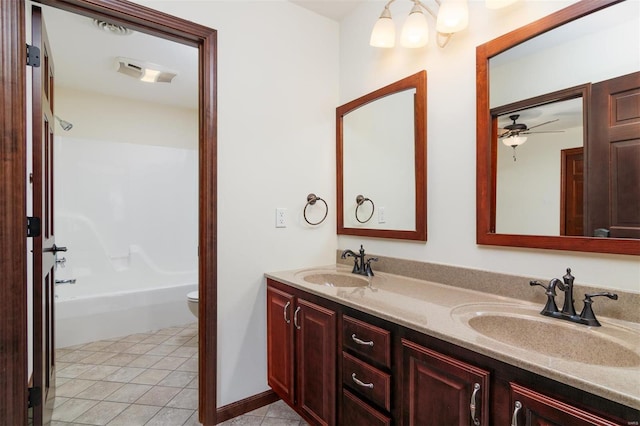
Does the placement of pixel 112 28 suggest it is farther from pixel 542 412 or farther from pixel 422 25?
pixel 542 412

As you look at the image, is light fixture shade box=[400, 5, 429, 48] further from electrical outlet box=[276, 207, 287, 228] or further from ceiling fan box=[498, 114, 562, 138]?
electrical outlet box=[276, 207, 287, 228]

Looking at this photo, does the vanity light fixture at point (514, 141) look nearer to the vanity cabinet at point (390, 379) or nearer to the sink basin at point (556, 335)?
the sink basin at point (556, 335)

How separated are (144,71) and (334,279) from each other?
2.48m

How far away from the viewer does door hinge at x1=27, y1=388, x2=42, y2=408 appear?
56.4 inches

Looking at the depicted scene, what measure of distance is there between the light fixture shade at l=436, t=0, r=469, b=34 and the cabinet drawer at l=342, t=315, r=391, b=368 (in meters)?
1.39

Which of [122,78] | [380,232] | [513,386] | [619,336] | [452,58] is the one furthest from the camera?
[122,78]

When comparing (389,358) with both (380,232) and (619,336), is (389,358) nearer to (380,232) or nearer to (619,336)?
(619,336)

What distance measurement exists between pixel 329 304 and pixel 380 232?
672 mm

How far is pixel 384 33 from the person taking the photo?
69.4 inches

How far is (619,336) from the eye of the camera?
38.1 inches

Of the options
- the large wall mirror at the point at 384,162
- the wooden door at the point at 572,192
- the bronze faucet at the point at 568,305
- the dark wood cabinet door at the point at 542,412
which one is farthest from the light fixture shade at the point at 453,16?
the dark wood cabinet door at the point at 542,412

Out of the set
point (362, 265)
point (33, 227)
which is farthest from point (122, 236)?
point (362, 265)

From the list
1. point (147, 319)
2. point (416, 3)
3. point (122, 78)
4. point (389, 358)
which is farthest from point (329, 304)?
point (122, 78)

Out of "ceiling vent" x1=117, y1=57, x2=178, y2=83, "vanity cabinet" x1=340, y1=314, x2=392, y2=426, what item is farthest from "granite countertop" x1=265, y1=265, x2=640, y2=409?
"ceiling vent" x1=117, y1=57, x2=178, y2=83
